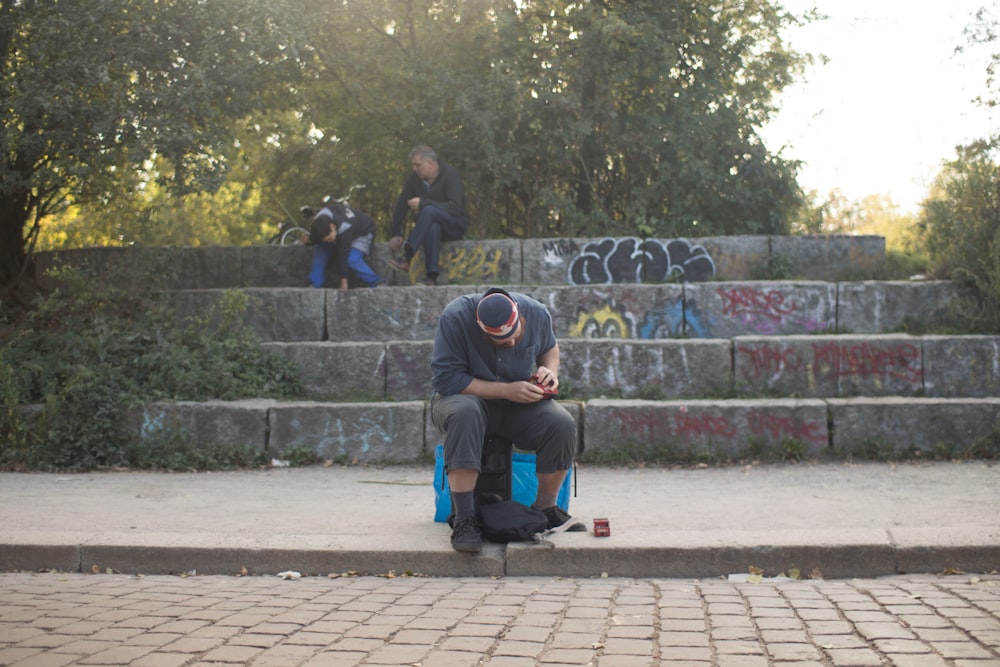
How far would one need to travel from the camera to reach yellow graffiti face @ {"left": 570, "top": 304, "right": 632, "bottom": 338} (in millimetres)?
10438

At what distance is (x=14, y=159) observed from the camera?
9898 mm

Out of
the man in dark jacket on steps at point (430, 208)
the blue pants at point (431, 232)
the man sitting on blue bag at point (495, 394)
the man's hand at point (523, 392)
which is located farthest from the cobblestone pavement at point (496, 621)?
the man in dark jacket on steps at point (430, 208)

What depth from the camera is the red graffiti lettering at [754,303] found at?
10.3 m

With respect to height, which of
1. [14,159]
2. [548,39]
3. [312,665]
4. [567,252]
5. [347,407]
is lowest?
[312,665]

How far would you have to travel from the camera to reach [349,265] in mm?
11227

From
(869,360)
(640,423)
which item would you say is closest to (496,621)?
(640,423)

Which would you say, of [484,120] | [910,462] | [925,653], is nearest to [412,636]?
[925,653]

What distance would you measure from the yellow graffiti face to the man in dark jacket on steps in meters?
→ 1.86

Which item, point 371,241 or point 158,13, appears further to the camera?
point 371,241

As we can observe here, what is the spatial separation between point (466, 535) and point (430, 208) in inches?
272

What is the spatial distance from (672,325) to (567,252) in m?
1.79

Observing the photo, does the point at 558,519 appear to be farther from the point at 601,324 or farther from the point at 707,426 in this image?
the point at 601,324

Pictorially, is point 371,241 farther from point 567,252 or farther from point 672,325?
point 672,325

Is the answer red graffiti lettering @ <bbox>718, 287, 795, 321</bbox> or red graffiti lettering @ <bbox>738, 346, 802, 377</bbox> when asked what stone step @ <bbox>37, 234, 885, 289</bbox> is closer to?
red graffiti lettering @ <bbox>718, 287, 795, 321</bbox>
